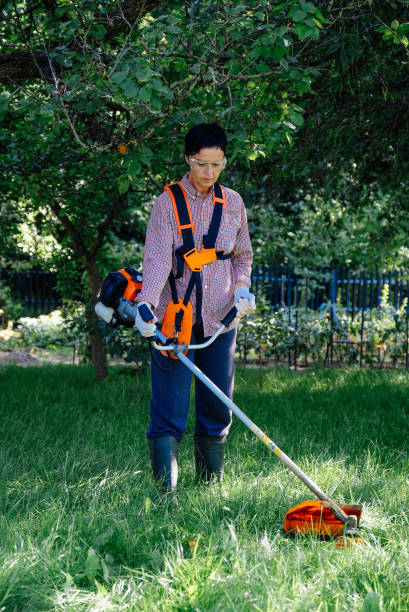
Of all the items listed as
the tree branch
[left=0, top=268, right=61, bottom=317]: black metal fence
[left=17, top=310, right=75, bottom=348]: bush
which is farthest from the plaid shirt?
[left=0, top=268, right=61, bottom=317]: black metal fence

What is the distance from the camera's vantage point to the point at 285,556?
107 inches

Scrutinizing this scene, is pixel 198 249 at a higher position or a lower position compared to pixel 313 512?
higher

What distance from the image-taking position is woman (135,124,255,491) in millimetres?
3316

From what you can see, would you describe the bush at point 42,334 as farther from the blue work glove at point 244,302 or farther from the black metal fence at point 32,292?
the blue work glove at point 244,302

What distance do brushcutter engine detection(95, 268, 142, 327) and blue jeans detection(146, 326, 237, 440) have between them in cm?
33

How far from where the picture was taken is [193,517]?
3090 mm

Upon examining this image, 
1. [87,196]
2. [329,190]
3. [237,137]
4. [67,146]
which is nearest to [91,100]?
[237,137]

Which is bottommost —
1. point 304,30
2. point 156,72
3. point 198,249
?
point 198,249

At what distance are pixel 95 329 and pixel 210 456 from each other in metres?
3.56

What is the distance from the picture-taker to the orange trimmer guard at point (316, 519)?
9.64ft

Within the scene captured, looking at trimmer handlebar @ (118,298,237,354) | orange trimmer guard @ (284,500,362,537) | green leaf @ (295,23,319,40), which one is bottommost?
orange trimmer guard @ (284,500,362,537)

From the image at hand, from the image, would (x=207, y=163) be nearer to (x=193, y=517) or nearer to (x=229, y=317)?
(x=229, y=317)

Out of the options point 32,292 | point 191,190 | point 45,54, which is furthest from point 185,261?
point 32,292

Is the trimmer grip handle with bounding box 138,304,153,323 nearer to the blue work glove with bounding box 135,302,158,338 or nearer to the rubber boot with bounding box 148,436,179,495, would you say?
the blue work glove with bounding box 135,302,158,338
